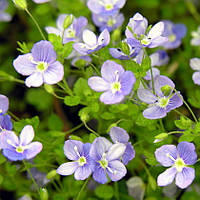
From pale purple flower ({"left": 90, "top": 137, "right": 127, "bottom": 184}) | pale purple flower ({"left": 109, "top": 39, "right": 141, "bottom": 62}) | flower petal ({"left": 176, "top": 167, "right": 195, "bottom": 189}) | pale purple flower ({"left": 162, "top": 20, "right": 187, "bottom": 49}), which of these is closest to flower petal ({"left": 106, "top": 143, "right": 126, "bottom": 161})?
pale purple flower ({"left": 90, "top": 137, "right": 127, "bottom": 184})

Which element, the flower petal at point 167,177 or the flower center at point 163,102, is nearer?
the flower petal at point 167,177

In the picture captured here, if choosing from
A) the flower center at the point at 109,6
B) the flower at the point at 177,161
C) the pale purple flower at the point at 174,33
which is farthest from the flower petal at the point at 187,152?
the pale purple flower at the point at 174,33

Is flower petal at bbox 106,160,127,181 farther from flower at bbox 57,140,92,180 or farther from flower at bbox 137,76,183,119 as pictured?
flower at bbox 137,76,183,119

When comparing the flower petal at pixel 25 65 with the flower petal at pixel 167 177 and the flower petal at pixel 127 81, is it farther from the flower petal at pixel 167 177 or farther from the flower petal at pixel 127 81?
the flower petal at pixel 167 177

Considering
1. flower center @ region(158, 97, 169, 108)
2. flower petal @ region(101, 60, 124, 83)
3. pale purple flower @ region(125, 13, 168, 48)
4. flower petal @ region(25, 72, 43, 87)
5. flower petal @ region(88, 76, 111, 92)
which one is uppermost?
pale purple flower @ region(125, 13, 168, 48)

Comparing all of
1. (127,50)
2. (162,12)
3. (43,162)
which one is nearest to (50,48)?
(127,50)

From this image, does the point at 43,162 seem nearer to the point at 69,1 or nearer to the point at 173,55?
the point at 69,1
